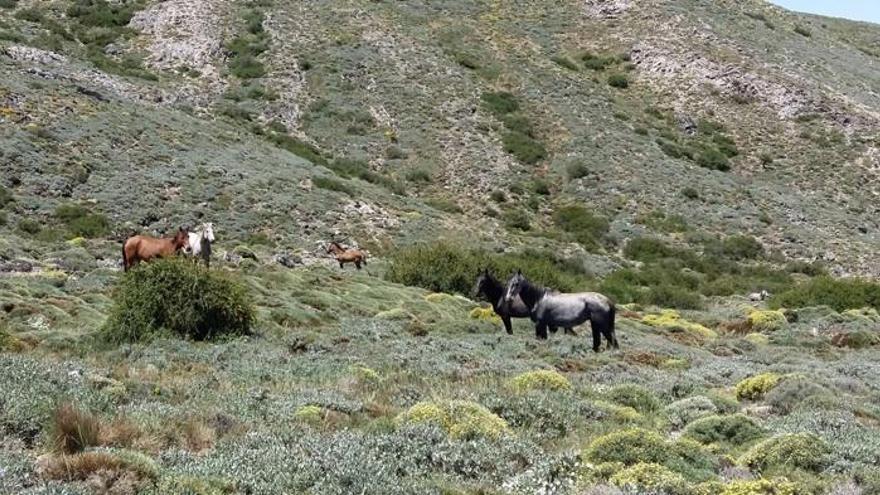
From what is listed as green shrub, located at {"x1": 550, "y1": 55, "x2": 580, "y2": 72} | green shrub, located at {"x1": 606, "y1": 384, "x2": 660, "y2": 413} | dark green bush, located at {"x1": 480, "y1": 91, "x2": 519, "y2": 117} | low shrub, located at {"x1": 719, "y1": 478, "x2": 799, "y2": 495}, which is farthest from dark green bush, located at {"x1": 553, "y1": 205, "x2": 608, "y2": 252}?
low shrub, located at {"x1": 719, "y1": 478, "x2": 799, "y2": 495}

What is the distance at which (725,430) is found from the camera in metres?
11.4

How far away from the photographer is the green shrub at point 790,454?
9492 mm

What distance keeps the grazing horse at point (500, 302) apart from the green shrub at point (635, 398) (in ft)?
26.8

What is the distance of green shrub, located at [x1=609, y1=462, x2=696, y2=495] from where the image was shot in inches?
320

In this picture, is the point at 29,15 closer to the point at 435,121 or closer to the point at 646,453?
the point at 435,121

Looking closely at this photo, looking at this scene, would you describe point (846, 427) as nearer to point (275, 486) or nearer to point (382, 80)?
point (275, 486)

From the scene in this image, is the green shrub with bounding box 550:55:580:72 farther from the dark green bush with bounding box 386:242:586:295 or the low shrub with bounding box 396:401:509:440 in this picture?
the low shrub with bounding box 396:401:509:440

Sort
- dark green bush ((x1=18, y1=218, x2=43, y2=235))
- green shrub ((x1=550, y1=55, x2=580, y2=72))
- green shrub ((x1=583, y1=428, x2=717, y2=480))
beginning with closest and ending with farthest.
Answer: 1. green shrub ((x1=583, y1=428, x2=717, y2=480))
2. dark green bush ((x1=18, y1=218, x2=43, y2=235))
3. green shrub ((x1=550, y1=55, x2=580, y2=72))

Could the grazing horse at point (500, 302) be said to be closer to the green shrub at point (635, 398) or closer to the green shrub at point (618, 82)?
the green shrub at point (635, 398)

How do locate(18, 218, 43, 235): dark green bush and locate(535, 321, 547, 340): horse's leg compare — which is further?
locate(18, 218, 43, 235): dark green bush

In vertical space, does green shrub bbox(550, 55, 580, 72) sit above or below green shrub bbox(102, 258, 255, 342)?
above

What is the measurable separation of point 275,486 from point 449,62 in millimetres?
62262

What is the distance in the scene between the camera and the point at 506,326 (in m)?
22.8

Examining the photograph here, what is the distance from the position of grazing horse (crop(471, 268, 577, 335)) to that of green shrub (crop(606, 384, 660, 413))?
8172mm
